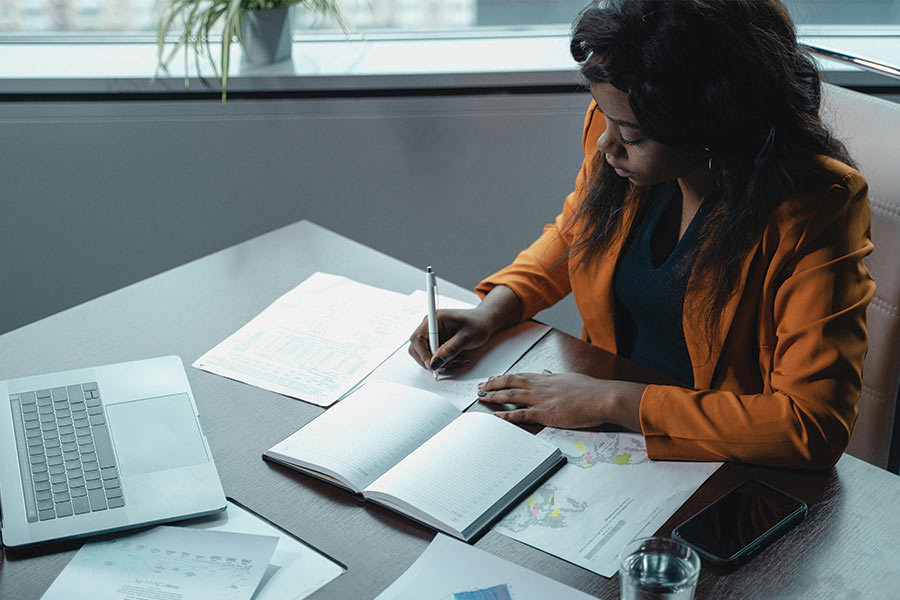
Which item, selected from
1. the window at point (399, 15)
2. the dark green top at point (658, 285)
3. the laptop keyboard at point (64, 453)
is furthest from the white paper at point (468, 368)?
the window at point (399, 15)

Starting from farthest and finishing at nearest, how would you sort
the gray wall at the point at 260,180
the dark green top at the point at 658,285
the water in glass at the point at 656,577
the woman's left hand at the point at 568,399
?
the gray wall at the point at 260,180 → the dark green top at the point at 658,285 → the woman's left hand at the point at 568,399 → the water in glass at the point at 656,577

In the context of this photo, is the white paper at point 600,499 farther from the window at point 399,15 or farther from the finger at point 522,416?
the window at point 399,15

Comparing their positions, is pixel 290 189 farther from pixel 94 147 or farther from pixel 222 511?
pixel 222 511

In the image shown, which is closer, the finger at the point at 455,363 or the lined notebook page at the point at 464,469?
the lined notebook page at the point at 464,469

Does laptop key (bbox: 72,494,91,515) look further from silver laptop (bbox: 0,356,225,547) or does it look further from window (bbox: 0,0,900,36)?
window (bbox: 0,0,900,36)

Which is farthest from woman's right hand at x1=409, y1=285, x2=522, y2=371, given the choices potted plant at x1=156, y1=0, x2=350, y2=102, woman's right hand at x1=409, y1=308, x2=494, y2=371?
potted plant at x1=156, y1=0, x2=350, y2=102

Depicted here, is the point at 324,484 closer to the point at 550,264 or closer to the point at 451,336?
the point at 451,336

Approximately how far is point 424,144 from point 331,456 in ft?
4.47

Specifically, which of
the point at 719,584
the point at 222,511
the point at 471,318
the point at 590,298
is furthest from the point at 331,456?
the point at 590,298

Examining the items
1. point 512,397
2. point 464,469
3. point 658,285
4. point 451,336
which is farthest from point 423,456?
point 658,285

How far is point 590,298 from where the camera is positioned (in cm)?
151

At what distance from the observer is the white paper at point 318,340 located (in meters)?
1.31

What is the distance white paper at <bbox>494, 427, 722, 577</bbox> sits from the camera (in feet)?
3.25

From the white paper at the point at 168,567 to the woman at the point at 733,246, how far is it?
400mm
